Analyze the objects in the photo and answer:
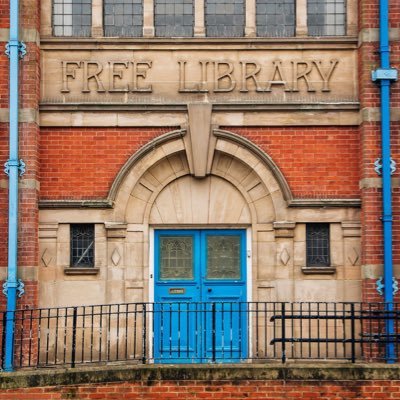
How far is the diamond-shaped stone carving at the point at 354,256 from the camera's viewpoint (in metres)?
13.8

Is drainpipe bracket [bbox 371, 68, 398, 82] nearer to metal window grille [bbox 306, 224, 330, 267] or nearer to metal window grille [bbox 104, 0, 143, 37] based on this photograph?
metal window grille [bbox 306, 224, 330, 267]

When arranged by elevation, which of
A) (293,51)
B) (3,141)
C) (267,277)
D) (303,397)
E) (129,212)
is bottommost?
(303,397)

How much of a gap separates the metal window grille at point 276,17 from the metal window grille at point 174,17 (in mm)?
1185

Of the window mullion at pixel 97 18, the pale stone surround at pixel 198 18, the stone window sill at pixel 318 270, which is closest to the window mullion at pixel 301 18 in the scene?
the pale stone surround at pixel 198 18

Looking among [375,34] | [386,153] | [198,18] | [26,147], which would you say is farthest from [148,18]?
[386,153]

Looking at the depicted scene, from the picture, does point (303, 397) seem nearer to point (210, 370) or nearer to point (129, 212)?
point (210, 370)

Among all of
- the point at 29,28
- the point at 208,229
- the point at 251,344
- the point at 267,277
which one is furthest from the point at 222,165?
the point at 29,28

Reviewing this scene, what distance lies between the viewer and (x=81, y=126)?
1394cm

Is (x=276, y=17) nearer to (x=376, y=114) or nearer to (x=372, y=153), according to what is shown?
(x=376, y=114)

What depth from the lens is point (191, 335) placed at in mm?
13891

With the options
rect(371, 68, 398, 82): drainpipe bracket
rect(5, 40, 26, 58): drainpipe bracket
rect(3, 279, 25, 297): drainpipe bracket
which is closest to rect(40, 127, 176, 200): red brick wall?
rect(5, 40, 26, 58): drainpipe bracket

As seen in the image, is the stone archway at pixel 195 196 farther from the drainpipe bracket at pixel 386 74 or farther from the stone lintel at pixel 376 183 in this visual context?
the drainpipe bracket at pixel 386 74

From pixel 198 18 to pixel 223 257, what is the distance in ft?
13.4

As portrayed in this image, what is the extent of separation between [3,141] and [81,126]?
1.30 metres
